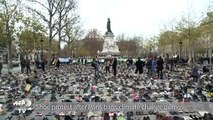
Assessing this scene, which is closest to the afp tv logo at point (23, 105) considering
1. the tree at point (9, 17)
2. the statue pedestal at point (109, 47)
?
the tree at point (9, 17)

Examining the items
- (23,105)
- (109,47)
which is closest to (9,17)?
(109,47)

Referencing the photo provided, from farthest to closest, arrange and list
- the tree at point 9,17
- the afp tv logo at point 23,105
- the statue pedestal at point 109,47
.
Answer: the statue pedestal at point 109,47 < the tree at point 9,17 < the afp tv logo at point 23,105

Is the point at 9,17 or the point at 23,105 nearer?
the point at 23,105

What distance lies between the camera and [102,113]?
503 inches

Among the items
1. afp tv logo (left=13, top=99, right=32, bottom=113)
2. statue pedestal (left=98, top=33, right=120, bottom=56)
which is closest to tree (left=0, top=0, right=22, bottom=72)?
statue pedestal (left=98, top=33, right=120, bottom=56)

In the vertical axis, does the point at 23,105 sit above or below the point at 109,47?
below

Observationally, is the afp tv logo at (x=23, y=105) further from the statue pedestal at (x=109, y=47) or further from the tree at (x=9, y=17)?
the statue pedestal at (x=109, y=47)

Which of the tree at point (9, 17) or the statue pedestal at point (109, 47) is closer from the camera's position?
the tree at point (9, 17)

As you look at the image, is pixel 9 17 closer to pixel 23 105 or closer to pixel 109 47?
pixel 109 47

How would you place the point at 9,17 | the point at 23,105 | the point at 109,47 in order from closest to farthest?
the point at 23,105, the point at 9,17, the point at 109,47

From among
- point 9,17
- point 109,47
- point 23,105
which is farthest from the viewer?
point 109,47

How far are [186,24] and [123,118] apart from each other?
59508 millimetres

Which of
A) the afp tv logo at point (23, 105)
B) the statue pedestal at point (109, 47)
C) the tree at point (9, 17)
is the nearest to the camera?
the afp tv logo at point (23, 105)

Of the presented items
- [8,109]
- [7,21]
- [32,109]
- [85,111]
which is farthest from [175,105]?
[7,21]
